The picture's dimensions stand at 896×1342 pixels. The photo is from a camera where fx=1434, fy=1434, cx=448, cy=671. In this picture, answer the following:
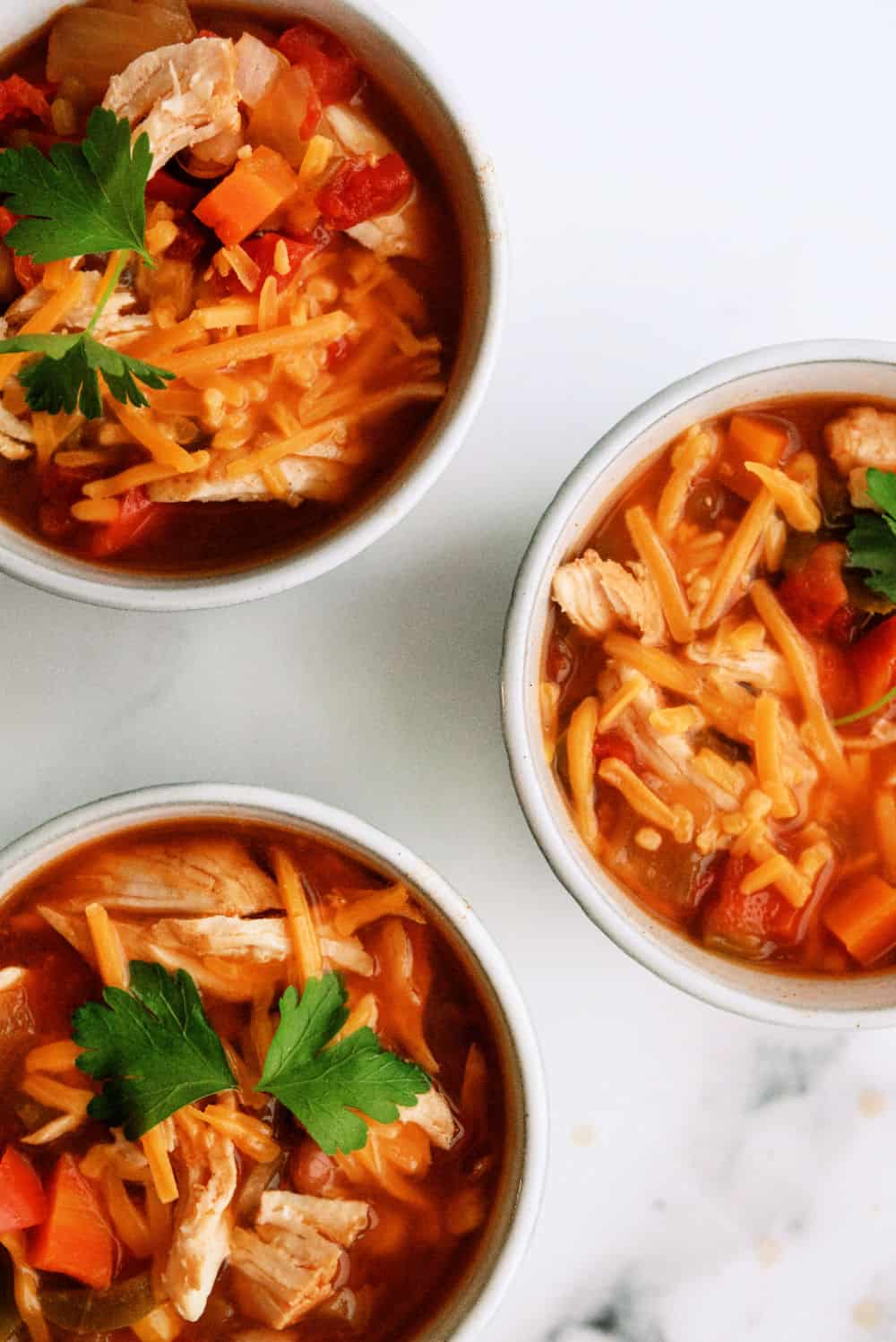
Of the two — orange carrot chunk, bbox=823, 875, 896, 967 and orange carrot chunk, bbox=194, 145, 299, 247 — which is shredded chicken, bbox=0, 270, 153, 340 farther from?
orange carrot chunk, bbox=823, 875, 896, 967

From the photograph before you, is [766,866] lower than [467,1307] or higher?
higher

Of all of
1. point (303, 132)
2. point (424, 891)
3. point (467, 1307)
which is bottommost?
point (467, 1307)

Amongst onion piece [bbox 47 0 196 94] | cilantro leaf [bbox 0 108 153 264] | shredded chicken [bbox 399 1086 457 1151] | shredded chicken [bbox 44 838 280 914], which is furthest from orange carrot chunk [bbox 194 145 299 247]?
shredded chicken [bbox 399 1086 457 1151]

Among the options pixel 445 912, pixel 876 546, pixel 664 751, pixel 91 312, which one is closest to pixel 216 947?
pixel 445 912

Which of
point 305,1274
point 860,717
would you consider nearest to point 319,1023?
point 305,1274

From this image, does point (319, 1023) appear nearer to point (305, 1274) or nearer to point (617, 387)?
point (305, 1274)

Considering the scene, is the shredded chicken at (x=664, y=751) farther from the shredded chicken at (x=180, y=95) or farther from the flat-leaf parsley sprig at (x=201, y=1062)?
the shredded chicken at (x=180, y=95)
